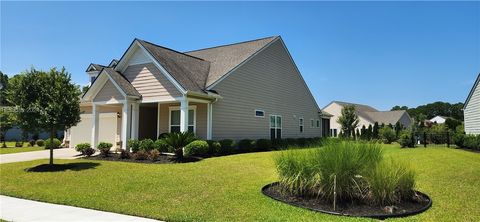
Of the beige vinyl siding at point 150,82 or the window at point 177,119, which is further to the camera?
the window at point 177,119

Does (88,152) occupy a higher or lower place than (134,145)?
lower

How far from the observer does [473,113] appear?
27016 millimetres

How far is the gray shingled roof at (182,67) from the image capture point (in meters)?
17.8

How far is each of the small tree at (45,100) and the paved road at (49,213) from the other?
6.30m

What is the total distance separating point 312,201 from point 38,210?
19.0 ft

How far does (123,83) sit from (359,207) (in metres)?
15.0

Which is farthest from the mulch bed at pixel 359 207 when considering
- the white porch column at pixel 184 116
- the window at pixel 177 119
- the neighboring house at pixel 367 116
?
the neighboring house at pixel 367 116

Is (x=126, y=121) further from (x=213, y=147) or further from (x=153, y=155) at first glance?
(x=213, y=147)

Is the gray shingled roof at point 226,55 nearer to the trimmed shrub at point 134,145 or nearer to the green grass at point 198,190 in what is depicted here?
the trimmed shrub at point 134,145

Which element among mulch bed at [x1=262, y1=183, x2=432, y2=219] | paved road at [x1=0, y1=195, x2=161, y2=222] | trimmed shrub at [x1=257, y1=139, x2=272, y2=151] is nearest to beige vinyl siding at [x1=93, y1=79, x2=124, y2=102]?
trimmed shrub at [x1=257, y1=139, x2=272, y2=151]

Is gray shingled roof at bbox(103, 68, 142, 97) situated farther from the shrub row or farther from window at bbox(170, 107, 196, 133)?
the shrub row

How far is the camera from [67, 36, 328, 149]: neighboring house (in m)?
18.2

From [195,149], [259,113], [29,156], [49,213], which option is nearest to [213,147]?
[195,149]

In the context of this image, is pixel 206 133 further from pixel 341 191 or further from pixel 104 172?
pixel 341 191
